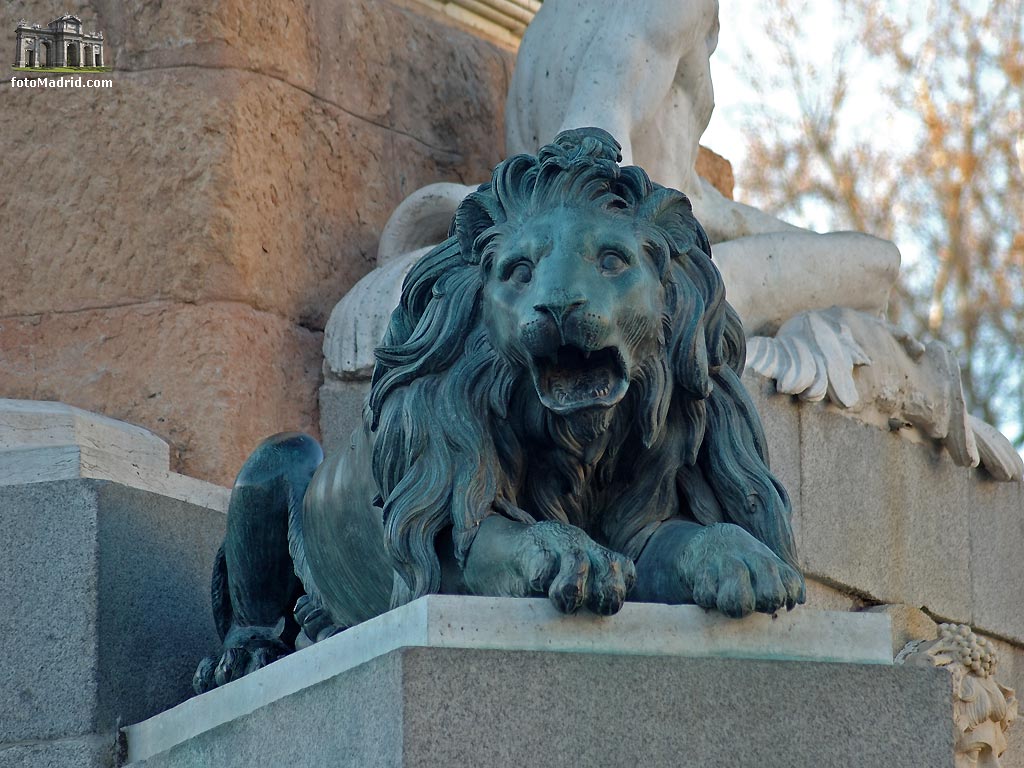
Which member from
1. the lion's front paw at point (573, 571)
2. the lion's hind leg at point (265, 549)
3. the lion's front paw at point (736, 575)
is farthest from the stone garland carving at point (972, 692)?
the lion's front paw at point (573, 571)

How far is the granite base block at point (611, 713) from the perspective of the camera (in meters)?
3.56

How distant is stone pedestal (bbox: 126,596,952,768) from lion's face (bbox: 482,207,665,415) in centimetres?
38

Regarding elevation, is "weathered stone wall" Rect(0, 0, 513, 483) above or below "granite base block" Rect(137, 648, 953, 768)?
above

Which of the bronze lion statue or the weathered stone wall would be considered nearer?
the bronze lion statue

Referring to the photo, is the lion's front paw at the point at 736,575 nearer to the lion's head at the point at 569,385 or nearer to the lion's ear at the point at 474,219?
the lion's head at the point at 569,385

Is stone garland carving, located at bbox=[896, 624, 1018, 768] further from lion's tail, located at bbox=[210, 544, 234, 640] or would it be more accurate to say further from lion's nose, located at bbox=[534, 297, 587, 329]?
lion's nose, located at bbox=[534, 297, 587, 329]

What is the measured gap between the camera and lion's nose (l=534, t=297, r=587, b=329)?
367 cm

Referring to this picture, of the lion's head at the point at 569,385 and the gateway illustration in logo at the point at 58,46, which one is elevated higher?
the gateway illustration in logo at the point at 58,46

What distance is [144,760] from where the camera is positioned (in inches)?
178

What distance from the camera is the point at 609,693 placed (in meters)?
3.65

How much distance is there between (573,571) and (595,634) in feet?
0.38

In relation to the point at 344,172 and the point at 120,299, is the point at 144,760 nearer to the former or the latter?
the point at 120,299

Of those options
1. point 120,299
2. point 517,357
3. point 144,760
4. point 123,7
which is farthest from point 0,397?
point 517,357

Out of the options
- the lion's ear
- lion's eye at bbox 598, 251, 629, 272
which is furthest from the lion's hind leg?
lion's eye at bbox 598, 251, 629, 272
